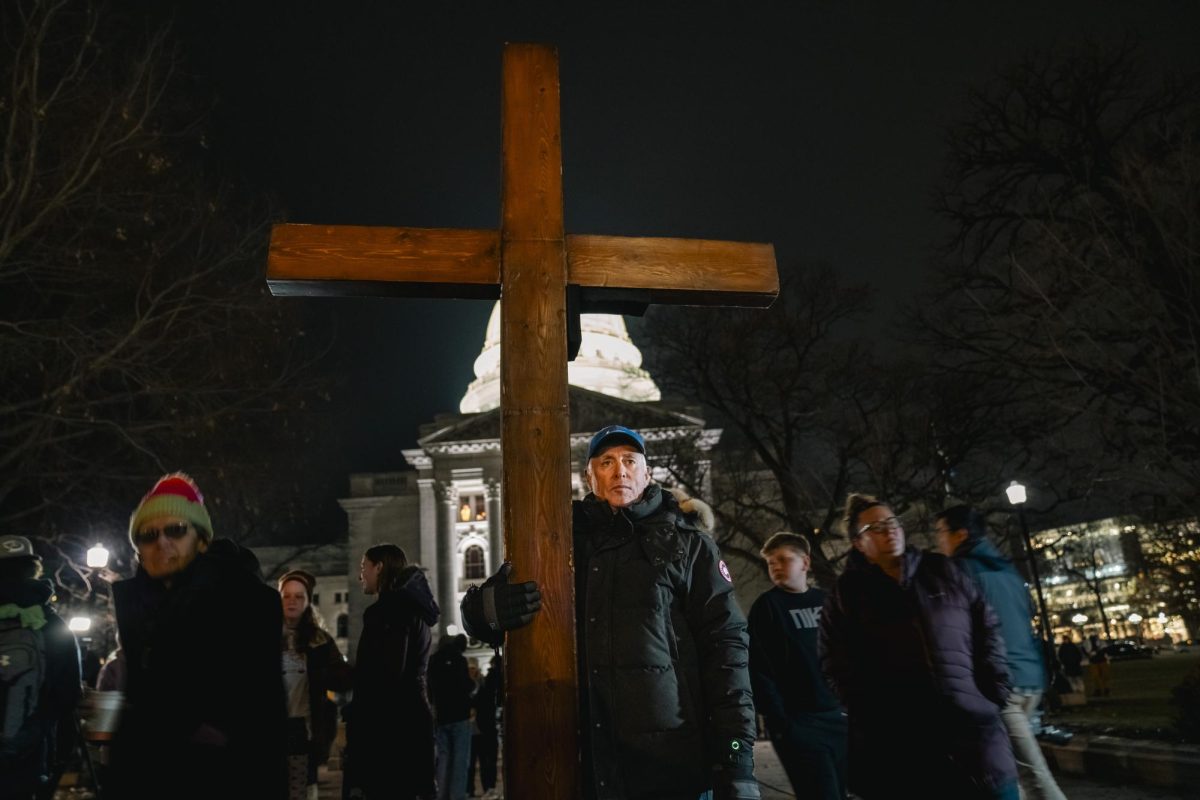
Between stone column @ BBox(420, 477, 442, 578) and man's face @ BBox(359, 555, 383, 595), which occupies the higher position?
stone column @ BBox(420, 477, 442, 578)

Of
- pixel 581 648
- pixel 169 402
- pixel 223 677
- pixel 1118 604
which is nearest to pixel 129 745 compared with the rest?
pixel 223 677

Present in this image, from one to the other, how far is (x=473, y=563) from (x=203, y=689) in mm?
52840

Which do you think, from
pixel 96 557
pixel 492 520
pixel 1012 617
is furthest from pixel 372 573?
pixel 492 520

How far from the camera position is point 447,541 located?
52719 mm

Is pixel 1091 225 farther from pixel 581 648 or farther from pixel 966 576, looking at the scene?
pixel 581 648

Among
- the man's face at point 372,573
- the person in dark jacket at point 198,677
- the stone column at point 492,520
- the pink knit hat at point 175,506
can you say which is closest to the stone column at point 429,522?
the stone column at point 492,520

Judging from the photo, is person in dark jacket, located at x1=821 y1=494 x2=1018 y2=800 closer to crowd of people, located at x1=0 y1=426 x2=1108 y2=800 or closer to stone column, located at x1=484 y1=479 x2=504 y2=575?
crowd of people, located at x1=0 y1=426 x2=1108 y2=800

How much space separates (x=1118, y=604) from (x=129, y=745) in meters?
98.2

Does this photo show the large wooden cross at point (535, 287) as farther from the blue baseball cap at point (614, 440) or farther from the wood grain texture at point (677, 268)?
the blue baseball cap at point (614, 440)

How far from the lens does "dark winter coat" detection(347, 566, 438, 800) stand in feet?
15.9

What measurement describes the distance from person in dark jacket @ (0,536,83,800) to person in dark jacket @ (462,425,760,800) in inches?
122

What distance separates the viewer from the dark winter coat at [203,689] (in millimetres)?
2707

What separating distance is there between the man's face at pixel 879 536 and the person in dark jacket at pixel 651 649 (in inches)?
59.0

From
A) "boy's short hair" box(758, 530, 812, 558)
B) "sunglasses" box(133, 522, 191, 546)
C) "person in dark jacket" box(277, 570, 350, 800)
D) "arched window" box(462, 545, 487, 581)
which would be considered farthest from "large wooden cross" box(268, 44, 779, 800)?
"arched window" box(462, 545, 487, 581)
